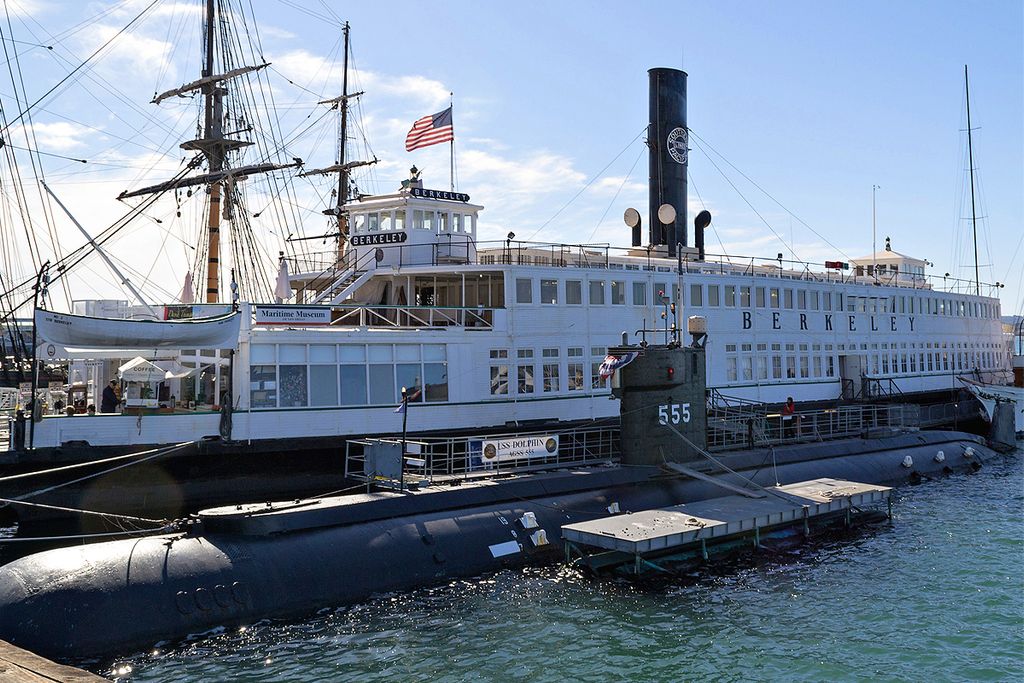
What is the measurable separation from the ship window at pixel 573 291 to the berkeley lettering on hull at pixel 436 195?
589cm

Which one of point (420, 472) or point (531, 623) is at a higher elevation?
point (420, 472)

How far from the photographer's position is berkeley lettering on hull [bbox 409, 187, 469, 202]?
116 ft

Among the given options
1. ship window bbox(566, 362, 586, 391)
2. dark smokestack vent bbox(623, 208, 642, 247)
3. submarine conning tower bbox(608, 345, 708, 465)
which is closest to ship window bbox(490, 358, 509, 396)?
ship window bbox(566, 362, 586, 391)

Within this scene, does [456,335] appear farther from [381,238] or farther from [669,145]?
Result: [669,145]

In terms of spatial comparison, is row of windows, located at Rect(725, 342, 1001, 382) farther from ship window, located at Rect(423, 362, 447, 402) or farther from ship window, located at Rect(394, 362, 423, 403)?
ship window, located at Rect(394, 362, 423, 403)

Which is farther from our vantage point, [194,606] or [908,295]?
[908,295]

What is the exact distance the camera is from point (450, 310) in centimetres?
3152

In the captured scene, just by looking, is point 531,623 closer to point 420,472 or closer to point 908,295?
point 420,472

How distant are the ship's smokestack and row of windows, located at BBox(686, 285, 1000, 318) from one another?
407 centimetres

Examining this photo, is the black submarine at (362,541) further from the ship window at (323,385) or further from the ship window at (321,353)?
the ship window at (321,353)

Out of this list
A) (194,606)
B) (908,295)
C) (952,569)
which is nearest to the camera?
(194,606)

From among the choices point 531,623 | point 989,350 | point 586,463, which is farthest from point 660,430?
point 989,350

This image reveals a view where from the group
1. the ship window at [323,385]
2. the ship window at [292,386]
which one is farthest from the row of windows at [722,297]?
the ship window at [292,386]

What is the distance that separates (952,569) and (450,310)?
17.0 m
